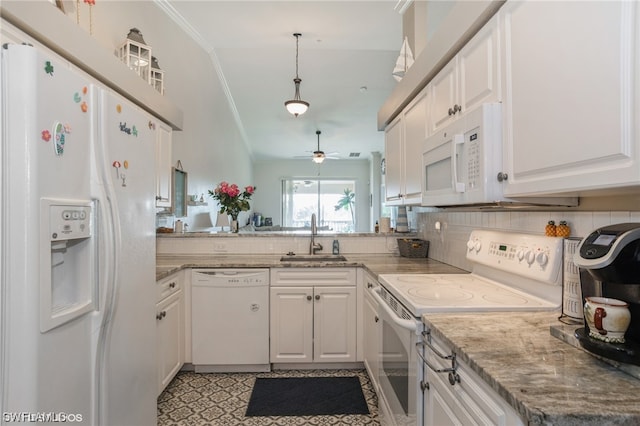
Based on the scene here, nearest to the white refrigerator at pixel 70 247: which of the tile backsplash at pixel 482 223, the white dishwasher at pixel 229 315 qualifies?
the white dishwasher at pixel 229 315

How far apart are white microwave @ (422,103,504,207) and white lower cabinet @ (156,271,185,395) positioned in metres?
1.83

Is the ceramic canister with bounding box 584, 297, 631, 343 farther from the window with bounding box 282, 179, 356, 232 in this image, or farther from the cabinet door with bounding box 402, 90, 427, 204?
the window with bounding box 282, 179, 356, 232

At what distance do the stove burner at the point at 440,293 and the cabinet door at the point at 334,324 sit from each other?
3.38ft

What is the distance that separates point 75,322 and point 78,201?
395mm

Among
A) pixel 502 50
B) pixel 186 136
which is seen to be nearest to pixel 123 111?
pixel 502 50

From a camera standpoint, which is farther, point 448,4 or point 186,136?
point 186,136

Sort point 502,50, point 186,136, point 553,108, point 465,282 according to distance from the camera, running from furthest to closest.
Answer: point 186,136, point 465,282, point 502,50, point 553,108

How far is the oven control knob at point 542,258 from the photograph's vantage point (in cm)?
130

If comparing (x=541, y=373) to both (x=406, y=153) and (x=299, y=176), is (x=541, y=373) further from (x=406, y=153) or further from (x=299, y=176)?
(x=299, y=176)

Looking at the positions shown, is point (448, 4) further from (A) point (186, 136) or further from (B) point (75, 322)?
(B) point (75, 322)

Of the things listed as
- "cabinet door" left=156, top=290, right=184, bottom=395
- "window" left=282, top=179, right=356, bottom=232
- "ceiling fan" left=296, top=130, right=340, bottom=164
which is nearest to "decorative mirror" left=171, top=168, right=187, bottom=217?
"cabinet door" left=156, top=290, right=184, bottom=395

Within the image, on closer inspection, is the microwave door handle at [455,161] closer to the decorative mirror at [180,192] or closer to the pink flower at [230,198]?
the pink flower at [230,198]

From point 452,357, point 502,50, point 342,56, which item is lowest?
point 452,357

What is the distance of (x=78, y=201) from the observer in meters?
1.06
